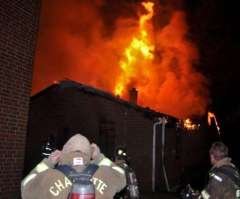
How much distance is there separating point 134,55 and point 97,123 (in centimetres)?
1485

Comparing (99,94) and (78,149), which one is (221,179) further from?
(99,94)

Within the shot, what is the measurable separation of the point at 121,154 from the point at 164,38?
22033 millimetres

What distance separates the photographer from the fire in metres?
29.3

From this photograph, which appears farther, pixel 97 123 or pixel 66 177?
pixel 97 123

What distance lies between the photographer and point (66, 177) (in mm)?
2883

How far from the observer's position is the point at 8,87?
23.8 ft

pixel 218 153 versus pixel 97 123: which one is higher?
pixel 97 123

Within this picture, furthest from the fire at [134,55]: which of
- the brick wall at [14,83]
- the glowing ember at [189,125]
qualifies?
the brick wall at [14,83]

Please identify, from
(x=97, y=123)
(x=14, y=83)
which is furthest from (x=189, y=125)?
(x=14, y=83)

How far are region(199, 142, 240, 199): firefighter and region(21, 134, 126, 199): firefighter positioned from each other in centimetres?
162

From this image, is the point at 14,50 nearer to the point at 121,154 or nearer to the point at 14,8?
the point at 14,8

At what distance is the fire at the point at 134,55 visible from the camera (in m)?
29.3

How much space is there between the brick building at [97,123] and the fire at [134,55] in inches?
500

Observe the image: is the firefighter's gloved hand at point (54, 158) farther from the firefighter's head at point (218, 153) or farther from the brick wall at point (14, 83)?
the brick wall at point (14, 83)
